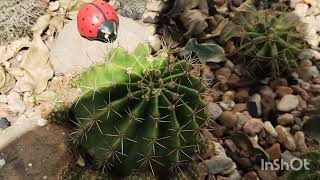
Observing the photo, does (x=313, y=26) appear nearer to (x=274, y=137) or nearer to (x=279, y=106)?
(x=279, y=106)

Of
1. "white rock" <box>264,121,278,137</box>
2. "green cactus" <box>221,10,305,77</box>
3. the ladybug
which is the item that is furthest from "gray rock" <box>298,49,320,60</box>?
the ladybug

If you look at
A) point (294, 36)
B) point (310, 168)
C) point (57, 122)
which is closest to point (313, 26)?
point (294, 36)

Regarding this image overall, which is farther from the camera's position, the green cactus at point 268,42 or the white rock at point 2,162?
the green cactus at point 268,42

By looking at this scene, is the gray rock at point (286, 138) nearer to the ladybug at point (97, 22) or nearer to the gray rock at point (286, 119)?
the gray rock at point (286, 119)

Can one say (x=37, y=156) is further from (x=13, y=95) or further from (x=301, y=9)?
(x=301, y=9)

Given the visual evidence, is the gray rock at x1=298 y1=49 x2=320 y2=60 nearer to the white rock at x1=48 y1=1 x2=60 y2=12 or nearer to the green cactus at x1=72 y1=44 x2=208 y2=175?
the green cactus at x1=72 y1=44 x2=208 y2=175

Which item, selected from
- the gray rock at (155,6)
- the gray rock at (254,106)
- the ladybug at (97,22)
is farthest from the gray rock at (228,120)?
the gray rock at (155,6)
